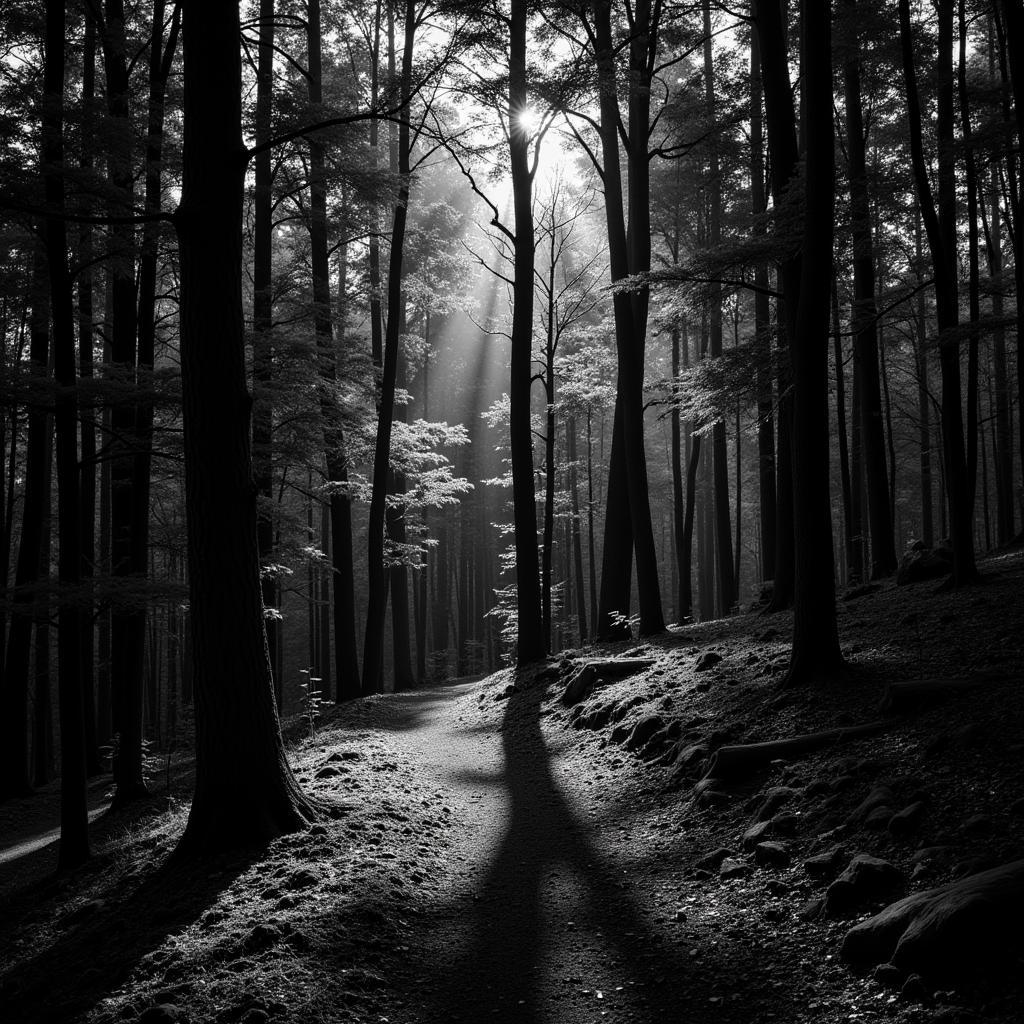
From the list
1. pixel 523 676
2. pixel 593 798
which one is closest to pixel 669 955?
pixel 593 798

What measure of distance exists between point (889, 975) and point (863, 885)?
0.63 metres

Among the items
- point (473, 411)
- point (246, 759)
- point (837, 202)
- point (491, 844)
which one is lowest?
point (491, 844)

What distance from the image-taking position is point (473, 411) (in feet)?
102

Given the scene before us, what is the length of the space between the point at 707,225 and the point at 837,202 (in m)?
10.0

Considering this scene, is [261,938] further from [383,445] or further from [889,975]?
[383,445]

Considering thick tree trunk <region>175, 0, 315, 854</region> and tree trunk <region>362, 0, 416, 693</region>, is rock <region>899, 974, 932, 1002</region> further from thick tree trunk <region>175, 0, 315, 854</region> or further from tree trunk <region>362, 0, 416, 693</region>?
tree trunk <region>362, 0, 416, 693</region>

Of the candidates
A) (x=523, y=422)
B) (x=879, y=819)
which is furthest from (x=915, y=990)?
(x=523, y=422)

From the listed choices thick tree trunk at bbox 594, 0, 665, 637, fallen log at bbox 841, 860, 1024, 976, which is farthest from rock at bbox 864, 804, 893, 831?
thick tree trunk at bbox 594, 0, 665, 637

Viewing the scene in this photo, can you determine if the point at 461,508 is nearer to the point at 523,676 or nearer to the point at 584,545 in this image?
the point at 584,545

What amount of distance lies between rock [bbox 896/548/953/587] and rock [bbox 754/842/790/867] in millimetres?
7136

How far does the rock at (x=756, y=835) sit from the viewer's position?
4.50m

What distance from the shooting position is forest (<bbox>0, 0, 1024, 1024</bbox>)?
12.1 feet

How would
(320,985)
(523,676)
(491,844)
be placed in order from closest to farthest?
(320,985), (491,844), (523,676)

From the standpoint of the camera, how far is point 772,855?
4250mm
